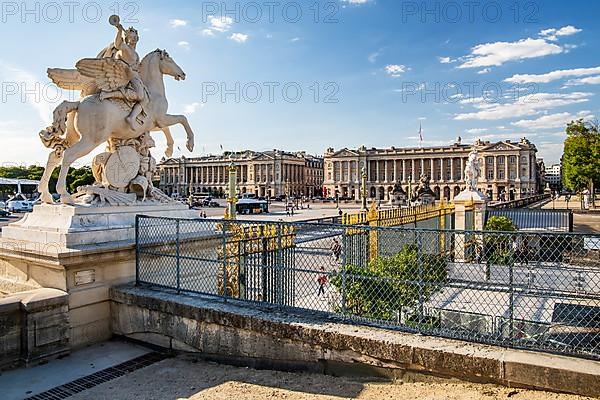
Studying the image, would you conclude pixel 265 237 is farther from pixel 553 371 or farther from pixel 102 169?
pixel 553 371

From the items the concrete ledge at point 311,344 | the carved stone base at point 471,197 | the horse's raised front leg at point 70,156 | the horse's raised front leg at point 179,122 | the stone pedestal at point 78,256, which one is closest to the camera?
the concrete ledge at point 311,344

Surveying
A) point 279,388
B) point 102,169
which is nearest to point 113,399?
point 279,388

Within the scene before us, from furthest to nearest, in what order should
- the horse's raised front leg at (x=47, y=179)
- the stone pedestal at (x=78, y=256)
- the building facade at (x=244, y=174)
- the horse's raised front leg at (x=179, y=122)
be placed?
the building facade at (x=244, y=174), the horse's raised front leg at (x=179, y=122), the horse's raised front leg at (x=47, y=179), the stone pedestal at (x=78, y=256)

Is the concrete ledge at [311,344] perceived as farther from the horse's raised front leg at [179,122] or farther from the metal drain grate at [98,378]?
the horse's raised front leg at [179,122]

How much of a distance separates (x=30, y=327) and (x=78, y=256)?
85cm

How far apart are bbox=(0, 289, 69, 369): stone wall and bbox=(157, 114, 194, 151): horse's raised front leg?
2814 millimetres

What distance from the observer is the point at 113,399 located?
163 inches

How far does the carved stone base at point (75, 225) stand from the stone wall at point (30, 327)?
0.68m

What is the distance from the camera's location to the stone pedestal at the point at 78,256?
5266 mm

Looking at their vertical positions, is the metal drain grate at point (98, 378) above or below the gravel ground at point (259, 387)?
below

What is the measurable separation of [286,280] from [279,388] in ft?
4.97

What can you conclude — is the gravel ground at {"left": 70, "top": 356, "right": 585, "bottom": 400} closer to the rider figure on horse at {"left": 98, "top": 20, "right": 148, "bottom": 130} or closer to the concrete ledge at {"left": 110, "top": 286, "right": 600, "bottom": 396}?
the concrete ledge at {"left": 110, "top": 286, "right": 600, "bottom": 396}

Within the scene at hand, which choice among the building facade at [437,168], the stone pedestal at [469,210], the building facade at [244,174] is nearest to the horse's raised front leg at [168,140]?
the stone pedestal at [469,210]

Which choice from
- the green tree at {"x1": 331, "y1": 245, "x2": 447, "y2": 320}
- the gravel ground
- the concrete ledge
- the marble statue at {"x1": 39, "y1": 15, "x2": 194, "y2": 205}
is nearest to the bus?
the marble statue at {"x1": 39, "y1": 15, "x2": 194, "y2": 205}
